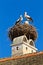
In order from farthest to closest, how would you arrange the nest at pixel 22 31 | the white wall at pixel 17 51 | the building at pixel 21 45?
1. the nest at pixel 22 31
2. the building at pixel 21 45
3. the white wall at pixel 17 51

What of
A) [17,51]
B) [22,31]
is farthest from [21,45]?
[22,31]

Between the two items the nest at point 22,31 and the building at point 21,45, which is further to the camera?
the nest at point 22,31

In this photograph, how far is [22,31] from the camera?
61.2 ft

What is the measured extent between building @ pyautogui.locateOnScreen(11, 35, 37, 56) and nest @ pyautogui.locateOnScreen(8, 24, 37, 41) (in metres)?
0.36

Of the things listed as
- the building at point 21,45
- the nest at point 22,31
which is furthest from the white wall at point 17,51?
the nest at point 22,31

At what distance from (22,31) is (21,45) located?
98cm

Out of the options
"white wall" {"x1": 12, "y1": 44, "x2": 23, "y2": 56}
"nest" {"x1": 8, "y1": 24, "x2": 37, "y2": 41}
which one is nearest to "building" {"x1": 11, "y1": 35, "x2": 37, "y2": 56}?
"white wall" {"x1": 12, "y1": 44, "x2": 23, "y2": 56}

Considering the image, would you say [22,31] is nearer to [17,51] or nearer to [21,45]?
[21,45]

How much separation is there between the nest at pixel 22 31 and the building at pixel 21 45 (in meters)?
0.36

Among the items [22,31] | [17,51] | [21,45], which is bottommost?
[17,51]

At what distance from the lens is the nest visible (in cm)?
1867

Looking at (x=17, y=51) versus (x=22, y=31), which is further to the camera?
(x=22, y=31)

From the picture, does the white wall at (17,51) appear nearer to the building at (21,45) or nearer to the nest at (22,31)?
the building at (21,45)

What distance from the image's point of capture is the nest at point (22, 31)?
1867cm
